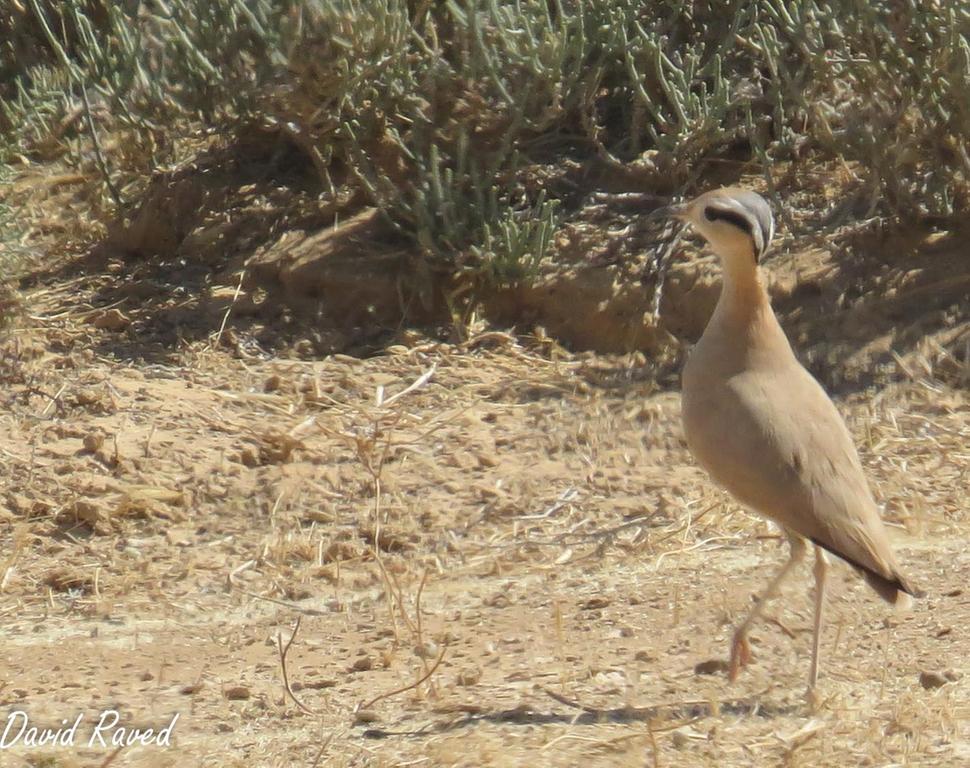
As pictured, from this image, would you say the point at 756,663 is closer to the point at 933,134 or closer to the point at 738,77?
the point at 933,134

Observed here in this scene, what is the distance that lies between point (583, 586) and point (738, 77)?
3771mm

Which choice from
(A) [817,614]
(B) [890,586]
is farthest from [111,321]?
(B) [890,586]

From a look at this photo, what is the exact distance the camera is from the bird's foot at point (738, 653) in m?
4.92

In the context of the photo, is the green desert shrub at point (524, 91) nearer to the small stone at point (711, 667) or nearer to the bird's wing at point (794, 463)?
the bird's wing at point (794, 463)

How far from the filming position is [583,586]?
5941 millimetres

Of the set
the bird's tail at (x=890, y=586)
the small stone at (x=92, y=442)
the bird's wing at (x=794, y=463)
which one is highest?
the bird's wing at (x=794, y=463)

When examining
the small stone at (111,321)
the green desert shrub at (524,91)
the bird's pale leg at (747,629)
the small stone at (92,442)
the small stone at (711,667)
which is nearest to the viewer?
the bird's pale leg at (747,629)

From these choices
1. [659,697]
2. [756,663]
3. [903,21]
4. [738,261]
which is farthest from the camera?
[903,21]

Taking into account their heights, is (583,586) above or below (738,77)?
below

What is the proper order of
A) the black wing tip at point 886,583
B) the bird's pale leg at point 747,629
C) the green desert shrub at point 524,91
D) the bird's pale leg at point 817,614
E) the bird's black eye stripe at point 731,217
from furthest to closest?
the green desert shrub at point 524,91 < the bird's black eye stripe at point 731,217 < the bird's pale leg at point 747,629 < the bird's pale leg at point 817,614 < the black wing tip at point 886,583

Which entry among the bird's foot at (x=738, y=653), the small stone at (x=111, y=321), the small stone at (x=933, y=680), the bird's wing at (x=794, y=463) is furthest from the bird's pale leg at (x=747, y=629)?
the small stone at (x=111, y=321)

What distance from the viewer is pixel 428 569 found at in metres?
6.06

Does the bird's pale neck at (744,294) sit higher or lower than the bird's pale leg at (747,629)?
higher

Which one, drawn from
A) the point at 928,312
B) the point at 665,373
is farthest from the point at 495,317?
the point at 928,312
